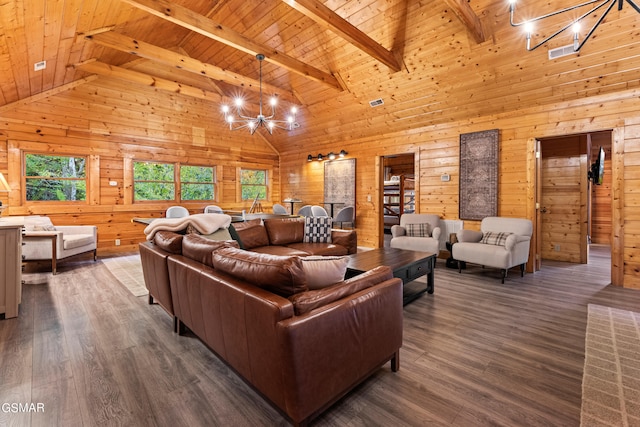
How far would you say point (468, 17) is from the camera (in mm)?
3400

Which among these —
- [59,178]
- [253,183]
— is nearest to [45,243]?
[59,178]

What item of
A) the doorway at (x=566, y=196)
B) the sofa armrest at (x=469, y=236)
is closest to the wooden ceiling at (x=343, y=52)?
the doorway at (x=566, y=196)

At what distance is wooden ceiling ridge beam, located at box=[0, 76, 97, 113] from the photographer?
16.6 ft

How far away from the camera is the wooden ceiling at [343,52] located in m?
3.31

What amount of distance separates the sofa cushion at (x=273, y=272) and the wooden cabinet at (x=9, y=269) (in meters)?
2.64

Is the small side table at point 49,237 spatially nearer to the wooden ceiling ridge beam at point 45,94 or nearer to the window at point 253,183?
the wooden ceiling ridge beam at point 45,94

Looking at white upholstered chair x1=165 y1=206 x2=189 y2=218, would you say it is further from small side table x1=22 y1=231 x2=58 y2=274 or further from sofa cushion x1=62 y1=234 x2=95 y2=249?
small side table x1=22 y1=231 x2=58 y2=274

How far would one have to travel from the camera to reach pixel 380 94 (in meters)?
5.42

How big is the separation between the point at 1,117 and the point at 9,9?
149 inches

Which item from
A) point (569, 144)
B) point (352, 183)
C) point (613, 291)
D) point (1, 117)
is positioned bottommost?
point (613, 291)

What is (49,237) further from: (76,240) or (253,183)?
(253,183)

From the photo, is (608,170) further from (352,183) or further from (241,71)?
(241,71)

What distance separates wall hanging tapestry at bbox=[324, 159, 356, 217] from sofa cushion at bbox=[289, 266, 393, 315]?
5235 mm

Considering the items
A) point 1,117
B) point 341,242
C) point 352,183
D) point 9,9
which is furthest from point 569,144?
point 1,117
